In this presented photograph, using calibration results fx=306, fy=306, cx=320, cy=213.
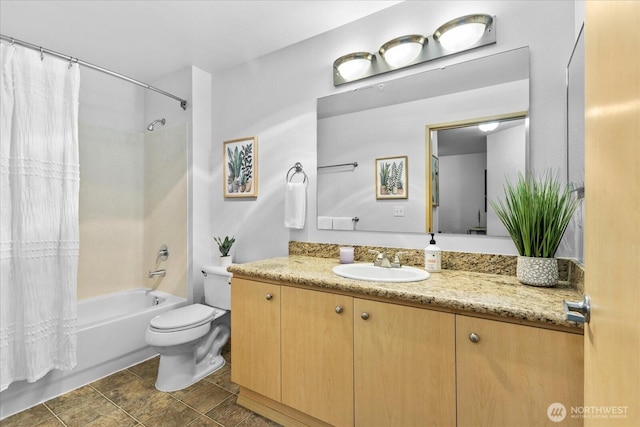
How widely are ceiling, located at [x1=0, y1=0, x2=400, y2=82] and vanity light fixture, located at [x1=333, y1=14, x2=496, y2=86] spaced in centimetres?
29

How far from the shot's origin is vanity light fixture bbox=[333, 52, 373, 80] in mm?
1925

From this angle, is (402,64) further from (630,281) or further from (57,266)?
(57,266)

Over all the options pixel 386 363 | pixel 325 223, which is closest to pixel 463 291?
pixel 386 363

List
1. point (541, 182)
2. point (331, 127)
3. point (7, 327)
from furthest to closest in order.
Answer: point (331, 127)
point (7, 327)
point (541, 182)

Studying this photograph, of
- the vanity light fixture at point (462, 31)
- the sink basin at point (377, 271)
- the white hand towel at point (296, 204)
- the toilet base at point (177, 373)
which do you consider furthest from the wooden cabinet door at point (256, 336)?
the vanity light fixture at point (462, 31)

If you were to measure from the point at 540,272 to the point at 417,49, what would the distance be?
1.33 meters

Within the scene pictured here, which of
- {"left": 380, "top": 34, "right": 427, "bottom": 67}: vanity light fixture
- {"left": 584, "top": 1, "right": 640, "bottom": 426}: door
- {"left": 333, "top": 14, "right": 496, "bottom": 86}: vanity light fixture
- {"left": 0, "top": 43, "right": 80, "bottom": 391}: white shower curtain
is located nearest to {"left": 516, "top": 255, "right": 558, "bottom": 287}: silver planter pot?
{"left": 584, "top": 1, "right": 640, "bottom": 426}: door

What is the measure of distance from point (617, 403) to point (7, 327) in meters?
2.46

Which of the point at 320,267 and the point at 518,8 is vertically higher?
the point at 518,8

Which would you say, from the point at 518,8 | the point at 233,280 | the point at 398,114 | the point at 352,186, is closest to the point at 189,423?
the point at 233,280

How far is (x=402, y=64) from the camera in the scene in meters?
1.81

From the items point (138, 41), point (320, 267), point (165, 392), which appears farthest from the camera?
point (138, 41)

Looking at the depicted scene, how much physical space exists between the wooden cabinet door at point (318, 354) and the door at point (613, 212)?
87 centimetres

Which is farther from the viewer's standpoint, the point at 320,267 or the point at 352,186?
the point at 352,186
